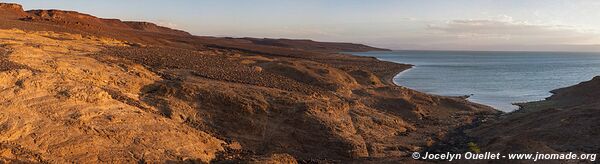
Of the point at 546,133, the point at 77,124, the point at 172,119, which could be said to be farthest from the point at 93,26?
the point at 546,133

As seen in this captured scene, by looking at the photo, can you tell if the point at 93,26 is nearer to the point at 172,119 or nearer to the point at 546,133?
the point at 172,119

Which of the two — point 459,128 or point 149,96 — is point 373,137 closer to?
point 459,128

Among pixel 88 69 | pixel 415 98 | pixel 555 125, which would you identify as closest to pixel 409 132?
pixel 555 125

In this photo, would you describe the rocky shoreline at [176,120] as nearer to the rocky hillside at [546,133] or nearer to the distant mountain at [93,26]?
the rocky hillside at [546,133]

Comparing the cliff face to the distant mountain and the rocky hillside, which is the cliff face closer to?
the rocky hillside

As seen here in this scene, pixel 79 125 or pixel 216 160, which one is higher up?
pixel 79 125

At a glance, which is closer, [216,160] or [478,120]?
[216,160]

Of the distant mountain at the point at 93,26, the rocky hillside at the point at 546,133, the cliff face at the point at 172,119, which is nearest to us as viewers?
the cliff face at the point at 172,119

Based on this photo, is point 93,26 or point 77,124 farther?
point 93,26

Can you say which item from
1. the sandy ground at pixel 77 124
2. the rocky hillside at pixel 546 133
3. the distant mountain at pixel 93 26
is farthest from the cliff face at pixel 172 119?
the distant mountain at pixel 93 26

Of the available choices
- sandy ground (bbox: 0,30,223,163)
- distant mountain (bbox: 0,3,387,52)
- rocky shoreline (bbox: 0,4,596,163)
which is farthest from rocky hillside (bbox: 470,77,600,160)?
distant mountain (bbox: 0,3,387,52)

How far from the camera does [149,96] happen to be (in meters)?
17.3

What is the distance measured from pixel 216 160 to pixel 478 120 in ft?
54.9

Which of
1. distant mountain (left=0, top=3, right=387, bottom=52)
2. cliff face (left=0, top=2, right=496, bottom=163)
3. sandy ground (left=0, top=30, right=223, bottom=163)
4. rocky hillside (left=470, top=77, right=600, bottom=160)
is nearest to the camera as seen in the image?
sandy ground (left=0, top=30, right=223, bottom=163)
